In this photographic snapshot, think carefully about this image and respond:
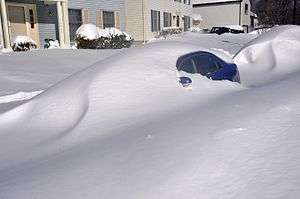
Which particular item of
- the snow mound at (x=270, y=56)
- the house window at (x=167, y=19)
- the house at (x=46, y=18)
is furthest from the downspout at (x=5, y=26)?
the house window at (x=167, y=19)

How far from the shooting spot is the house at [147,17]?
28.5 metres

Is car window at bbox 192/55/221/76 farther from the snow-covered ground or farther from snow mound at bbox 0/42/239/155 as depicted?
snow mound at bbox 0/42/239/155

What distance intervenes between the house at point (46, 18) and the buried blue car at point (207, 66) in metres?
12.7

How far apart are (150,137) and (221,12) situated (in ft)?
166

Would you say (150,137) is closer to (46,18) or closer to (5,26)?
(5,26)

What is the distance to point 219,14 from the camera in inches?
2028

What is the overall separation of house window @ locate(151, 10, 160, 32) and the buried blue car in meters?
24.0

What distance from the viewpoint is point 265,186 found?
253 cm

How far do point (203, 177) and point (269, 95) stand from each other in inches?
84.3

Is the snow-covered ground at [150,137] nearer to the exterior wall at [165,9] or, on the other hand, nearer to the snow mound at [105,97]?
the snow mound at [105,97]

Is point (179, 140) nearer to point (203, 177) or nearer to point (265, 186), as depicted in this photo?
point (203, 177)

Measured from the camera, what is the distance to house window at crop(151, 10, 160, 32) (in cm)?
3013

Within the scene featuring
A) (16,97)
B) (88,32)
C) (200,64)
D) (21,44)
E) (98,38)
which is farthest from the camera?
(98,38)

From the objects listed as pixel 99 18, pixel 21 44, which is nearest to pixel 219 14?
pixel 99 18
